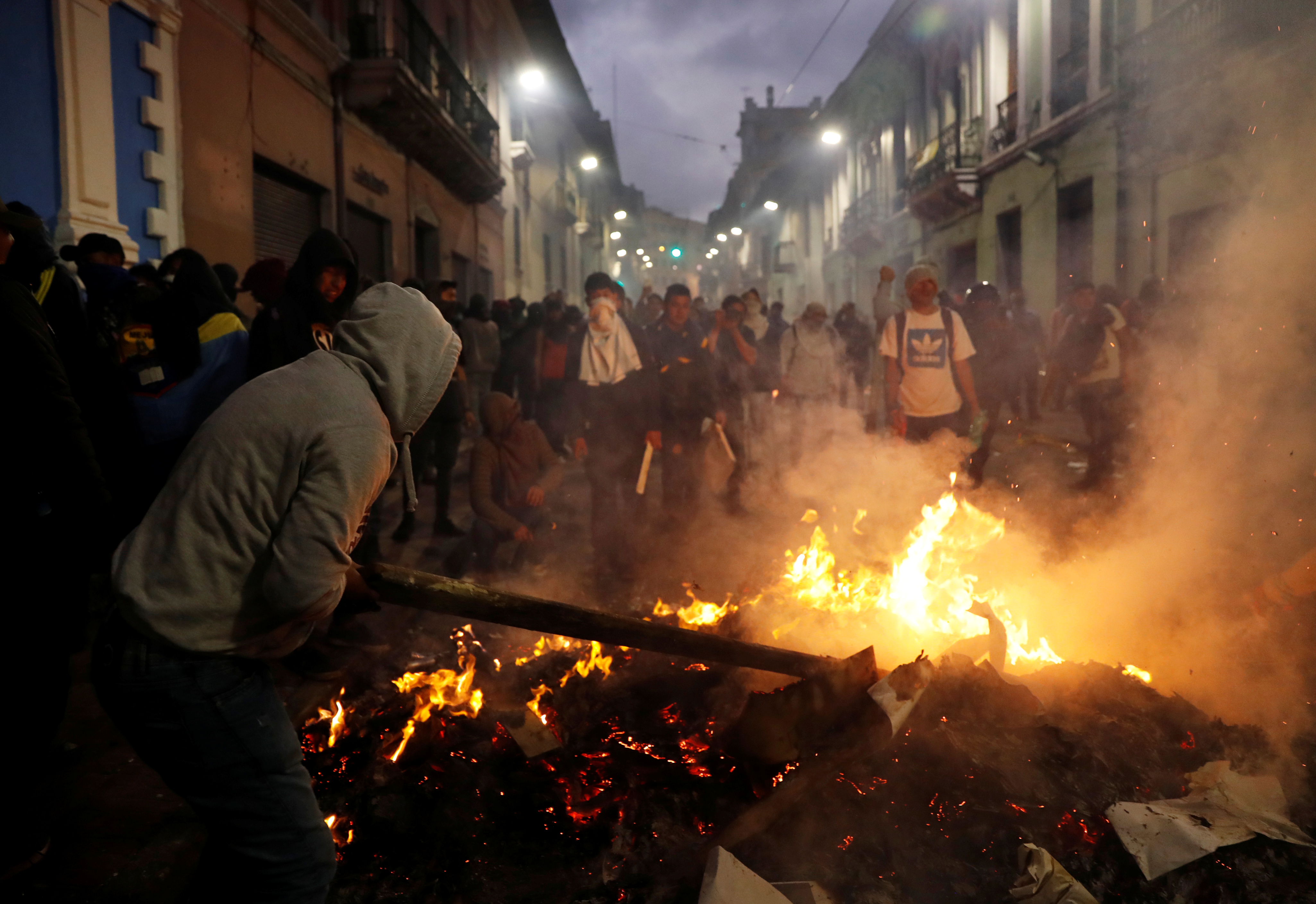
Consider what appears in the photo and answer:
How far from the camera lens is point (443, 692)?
3578mm

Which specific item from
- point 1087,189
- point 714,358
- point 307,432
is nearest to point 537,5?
point 1087,189

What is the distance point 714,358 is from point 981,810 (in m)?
5.17

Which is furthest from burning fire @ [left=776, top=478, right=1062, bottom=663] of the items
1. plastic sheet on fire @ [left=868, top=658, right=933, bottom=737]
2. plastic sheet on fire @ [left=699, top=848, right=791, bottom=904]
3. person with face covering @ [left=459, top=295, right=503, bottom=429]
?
person with face covering @ [left=459, top=295, right=503, bottom=429]

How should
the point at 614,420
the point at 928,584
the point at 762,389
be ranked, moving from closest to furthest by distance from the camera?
the point at 928,584 → the point at 614,420 → the point at 762,389

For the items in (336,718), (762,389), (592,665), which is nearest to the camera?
(336,718)

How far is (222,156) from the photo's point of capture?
841 cm

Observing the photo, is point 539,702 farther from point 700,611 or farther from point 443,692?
point 700,611

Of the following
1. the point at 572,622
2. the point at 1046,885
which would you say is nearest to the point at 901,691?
the point at 1046,885

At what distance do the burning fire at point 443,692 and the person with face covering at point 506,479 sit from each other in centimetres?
162

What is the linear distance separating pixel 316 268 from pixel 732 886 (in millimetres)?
3431

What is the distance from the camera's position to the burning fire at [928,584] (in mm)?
3916

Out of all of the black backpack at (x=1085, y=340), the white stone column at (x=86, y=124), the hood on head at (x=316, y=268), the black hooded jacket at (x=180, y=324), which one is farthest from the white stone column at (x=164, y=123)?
the black backpack at (x=1085, y=340)

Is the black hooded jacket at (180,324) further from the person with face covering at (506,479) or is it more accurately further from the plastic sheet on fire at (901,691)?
the plastic sheet on fire at (901,691)

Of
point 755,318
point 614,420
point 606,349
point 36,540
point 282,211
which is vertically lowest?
point 36,540
